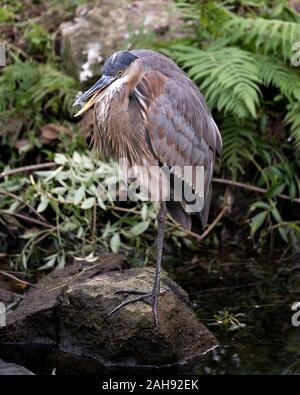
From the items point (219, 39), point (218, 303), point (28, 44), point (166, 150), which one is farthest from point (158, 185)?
point (28, 44)

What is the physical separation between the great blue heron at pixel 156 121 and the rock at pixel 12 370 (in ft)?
2.12

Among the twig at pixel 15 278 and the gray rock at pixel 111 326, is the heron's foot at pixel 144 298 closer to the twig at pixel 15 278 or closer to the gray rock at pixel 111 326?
the gray rock at pixel 111 326

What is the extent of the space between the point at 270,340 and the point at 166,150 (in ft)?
3.86

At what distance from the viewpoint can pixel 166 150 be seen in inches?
177

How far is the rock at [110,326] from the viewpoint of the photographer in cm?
412

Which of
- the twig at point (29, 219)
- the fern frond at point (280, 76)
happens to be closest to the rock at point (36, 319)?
the twig at point (29, 219)

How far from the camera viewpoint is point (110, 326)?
4.16m

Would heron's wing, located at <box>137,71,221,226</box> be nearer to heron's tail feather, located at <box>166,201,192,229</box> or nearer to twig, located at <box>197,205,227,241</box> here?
heron's tail feather, located at <box>166,201,192,229</box>

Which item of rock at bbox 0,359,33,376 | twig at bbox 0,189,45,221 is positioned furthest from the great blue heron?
twig at bbox 0,189,45,221

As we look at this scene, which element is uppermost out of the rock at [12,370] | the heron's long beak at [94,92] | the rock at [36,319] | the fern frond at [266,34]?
the fern frond at [266,34]

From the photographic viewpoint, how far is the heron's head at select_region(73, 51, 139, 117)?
4.18 meters

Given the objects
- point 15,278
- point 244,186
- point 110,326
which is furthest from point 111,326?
point 244,186

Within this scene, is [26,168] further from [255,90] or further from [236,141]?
[255,90]

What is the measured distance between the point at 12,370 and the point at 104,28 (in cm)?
358
